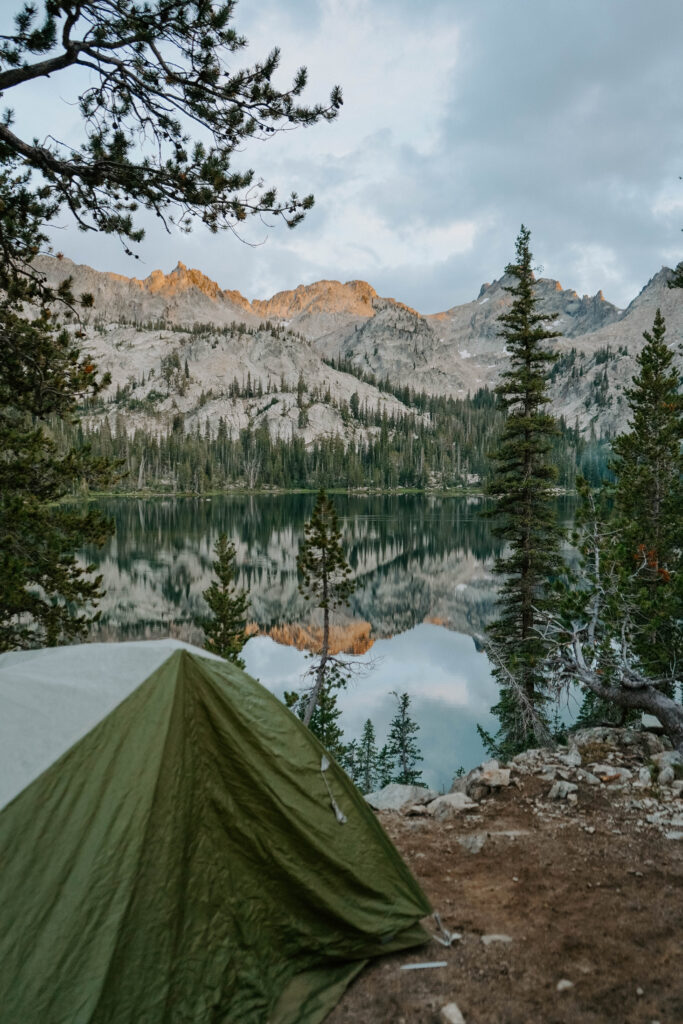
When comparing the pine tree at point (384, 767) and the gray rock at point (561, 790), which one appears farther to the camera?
the pine tree at point (384, 767)

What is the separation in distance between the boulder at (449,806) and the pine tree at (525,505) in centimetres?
911

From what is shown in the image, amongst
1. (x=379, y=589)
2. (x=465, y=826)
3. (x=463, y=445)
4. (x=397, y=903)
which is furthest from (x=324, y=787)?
(x=463, y=445)

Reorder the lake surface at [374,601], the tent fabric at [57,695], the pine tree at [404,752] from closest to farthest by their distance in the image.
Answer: the tent fabric at [57,695] < the pine tree at [404,752] < the lake surface at [374,601]

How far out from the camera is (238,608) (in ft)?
75.5

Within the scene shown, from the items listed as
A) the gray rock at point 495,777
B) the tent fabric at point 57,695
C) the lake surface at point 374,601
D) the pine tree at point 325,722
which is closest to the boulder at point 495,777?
the gray rock at point 495,777

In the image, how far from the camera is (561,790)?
25.5ft

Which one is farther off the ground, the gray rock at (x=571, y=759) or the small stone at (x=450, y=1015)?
the small stone at (x=450, y=1015)

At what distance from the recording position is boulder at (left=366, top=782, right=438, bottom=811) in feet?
28.3

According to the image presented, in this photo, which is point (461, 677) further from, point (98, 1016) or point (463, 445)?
point (463, 445)

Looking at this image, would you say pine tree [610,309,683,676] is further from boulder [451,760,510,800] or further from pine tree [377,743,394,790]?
boulder [451,760,510,800]

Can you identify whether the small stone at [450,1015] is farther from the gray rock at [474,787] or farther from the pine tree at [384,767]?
the pine tree at [384,767]

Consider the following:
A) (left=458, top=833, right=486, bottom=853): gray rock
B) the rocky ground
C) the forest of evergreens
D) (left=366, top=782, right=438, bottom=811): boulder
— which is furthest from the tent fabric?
the forest of evergreens

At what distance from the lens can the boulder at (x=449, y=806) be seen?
788 centimetres

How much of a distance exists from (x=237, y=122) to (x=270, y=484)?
15649 centimetres
